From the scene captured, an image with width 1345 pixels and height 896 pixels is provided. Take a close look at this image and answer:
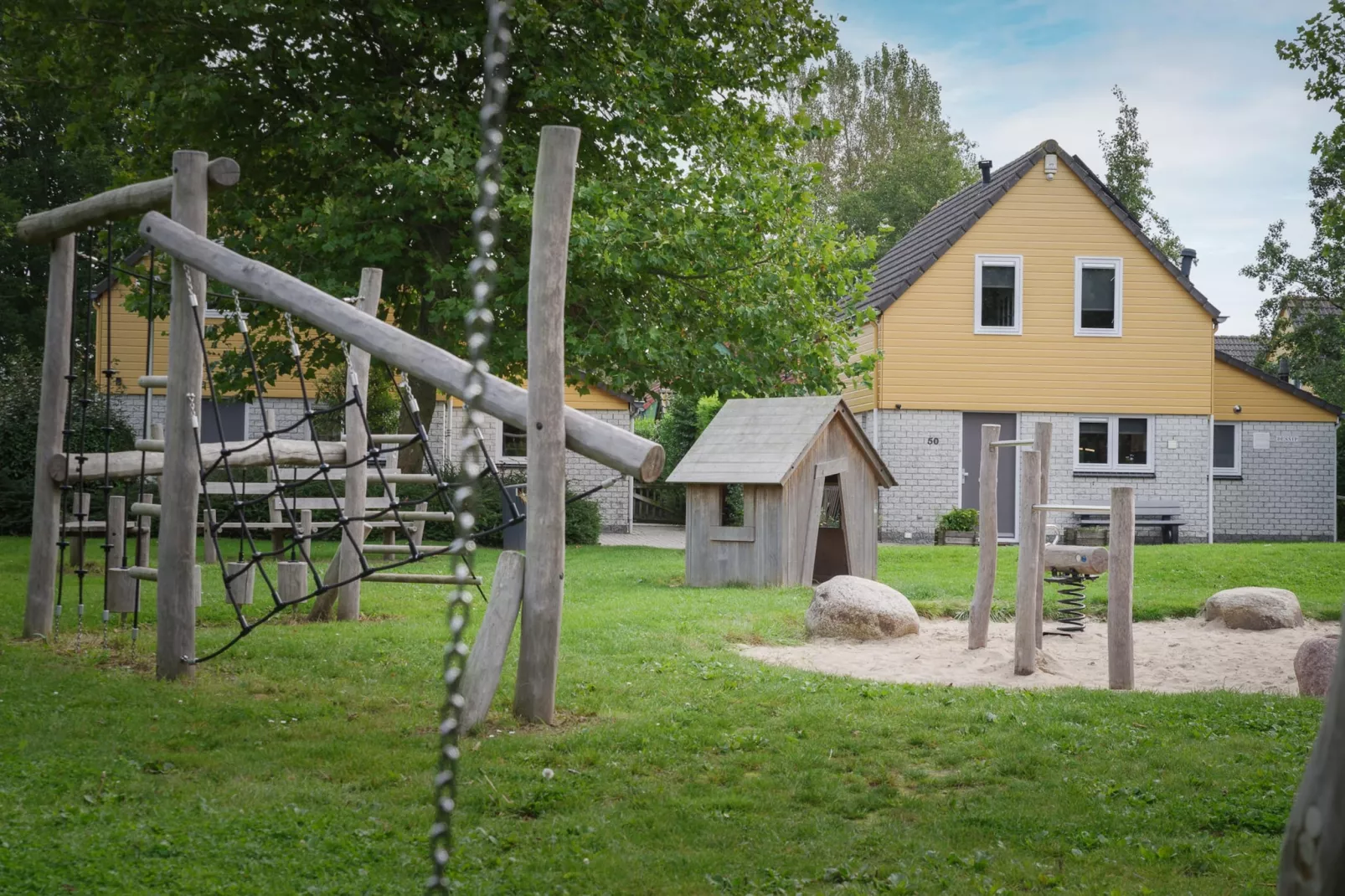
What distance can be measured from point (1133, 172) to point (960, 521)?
14.5 metres

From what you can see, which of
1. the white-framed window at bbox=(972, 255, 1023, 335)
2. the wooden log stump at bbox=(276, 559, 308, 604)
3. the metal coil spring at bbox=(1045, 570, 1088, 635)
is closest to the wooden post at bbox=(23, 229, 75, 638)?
the wooden log stump at bbox=(276, 559, 308, 604)

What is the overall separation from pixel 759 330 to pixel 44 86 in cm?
963

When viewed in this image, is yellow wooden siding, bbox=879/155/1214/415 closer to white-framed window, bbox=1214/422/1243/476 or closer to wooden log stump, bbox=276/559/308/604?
white-framed window, bbox=1214/422/1243/476

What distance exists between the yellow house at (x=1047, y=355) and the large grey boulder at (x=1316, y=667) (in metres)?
14.9

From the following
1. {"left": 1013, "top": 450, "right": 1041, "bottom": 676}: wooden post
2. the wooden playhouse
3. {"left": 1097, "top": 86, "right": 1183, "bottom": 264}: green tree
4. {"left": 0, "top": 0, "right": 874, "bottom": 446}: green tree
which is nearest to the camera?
{"left": 1013, "top": 450, "right": 1041, "bottom": 676}: wooden post

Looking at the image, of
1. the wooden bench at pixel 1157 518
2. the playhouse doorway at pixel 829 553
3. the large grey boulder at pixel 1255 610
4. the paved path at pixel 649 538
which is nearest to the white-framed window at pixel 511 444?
the paved path at pixel 649 538

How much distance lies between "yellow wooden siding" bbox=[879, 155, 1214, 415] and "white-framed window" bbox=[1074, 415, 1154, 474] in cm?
Answer: 27

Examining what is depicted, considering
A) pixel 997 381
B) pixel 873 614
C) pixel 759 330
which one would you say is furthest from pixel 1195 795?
pixel 997 381

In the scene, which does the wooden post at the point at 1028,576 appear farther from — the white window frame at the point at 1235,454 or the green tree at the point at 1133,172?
the green tree at the point at 1133,172

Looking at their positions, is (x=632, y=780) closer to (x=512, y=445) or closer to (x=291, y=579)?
(x=291, y=579)

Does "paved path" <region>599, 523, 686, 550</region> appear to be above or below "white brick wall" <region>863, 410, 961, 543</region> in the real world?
below

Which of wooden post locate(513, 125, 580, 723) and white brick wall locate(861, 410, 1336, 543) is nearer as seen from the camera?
wooden post locate(513, 125, 580, 723)

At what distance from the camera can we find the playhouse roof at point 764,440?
13523 mm

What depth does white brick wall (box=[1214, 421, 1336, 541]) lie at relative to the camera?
81.9ft
